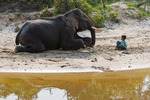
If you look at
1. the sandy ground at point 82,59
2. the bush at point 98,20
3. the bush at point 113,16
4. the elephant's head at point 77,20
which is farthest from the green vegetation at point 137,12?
the elephant's head at point 77,20

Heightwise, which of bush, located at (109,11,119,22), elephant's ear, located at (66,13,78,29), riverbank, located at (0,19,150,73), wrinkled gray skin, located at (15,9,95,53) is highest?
bush, located at (109,11,119,22)

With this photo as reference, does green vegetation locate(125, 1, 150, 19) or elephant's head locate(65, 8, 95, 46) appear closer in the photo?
elephant's head locate(65, 8, 95, 46)

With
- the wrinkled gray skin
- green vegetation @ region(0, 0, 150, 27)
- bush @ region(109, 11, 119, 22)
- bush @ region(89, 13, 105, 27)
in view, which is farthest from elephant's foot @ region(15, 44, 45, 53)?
bush @ region(109, 11, 119, 22)

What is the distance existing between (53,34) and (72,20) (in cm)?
107

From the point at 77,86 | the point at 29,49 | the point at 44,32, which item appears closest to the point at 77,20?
the point at 44,32

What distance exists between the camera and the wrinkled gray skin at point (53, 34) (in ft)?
28.2

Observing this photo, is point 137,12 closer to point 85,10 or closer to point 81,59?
point 85,10

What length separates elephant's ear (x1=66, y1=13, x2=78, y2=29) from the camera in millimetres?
9552

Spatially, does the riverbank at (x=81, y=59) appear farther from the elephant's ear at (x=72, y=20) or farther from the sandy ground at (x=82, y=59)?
the elephant's ear at (x=72, y=20)

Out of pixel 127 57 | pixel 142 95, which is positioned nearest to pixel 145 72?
pixel 127 57

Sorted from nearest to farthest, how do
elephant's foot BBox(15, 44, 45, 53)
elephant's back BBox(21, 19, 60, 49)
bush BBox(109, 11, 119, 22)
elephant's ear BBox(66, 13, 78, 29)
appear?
elephant's foot BBox(15, 44, 45, 53)
elephant's back BBox(21, 19, 60, 49)
elephant's ear BBox(66, 13, 78, 29)
bush BBox(109, 11, 119, 22)

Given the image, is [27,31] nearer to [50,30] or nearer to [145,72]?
[50,30]

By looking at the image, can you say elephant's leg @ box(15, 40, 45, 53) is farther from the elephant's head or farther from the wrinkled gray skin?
the elephant's head

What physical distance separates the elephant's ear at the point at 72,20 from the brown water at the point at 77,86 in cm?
322
